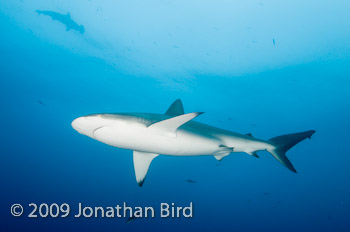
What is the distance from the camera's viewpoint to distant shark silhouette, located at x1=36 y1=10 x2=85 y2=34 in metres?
12.8

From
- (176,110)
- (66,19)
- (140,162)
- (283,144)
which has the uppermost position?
(66,19)

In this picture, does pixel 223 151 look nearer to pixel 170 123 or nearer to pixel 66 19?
pixel 170 123

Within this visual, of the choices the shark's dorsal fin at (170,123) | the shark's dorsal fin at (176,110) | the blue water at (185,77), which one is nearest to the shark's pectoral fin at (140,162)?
the shark's dorsal fin at (176,110)

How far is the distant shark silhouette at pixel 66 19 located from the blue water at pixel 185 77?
0.29 m

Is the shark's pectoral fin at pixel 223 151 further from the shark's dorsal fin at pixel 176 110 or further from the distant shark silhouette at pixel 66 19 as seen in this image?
the distant shark silhouette at pixel 66 19

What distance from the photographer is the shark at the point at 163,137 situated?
9.39 ft

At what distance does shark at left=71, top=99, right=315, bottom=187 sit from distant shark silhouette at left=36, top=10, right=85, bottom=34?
40.7 feet

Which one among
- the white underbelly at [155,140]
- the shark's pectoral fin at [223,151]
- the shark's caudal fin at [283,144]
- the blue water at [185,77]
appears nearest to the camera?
the white underbelly at [155,140]

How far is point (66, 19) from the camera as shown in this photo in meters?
13.1

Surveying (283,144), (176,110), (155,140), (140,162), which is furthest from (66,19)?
(283,144)

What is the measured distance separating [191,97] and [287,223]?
3997cm

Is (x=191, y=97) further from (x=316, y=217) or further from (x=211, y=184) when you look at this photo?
(x=316, y=217)

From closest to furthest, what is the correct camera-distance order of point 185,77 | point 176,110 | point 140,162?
point 140,162, point 176,110, point 185,77

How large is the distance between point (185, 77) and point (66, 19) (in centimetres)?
875
